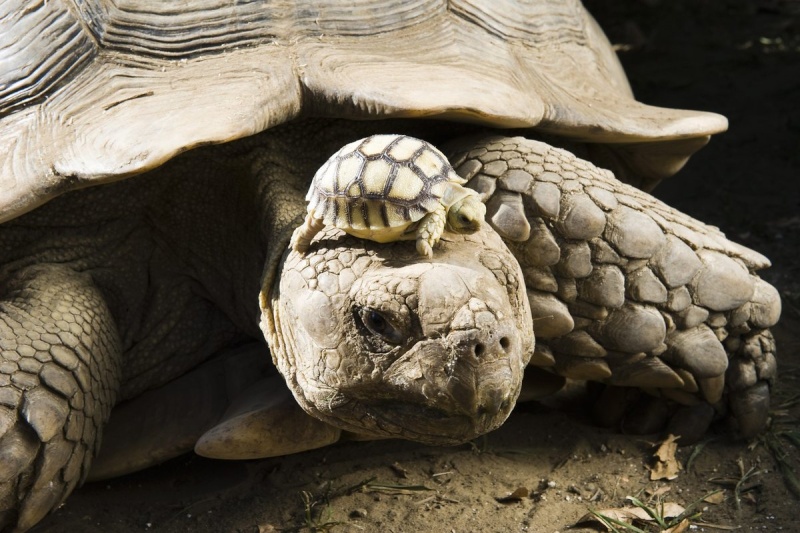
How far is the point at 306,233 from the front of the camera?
2.38m

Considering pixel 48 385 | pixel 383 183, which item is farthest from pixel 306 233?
pixel 48 385

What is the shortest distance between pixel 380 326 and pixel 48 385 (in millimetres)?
1050

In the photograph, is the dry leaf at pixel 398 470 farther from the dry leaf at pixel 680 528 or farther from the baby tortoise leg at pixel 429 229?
the baby tortoise leg at pixel 429 229

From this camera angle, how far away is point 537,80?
3.22 m

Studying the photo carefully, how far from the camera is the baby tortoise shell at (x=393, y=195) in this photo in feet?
7.02

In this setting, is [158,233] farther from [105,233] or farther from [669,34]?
[669,34]

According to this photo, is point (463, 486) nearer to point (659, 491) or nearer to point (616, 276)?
point (659, 491)

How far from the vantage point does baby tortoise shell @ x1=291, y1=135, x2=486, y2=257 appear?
2.14 m

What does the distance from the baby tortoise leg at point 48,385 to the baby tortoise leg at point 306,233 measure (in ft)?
2.57

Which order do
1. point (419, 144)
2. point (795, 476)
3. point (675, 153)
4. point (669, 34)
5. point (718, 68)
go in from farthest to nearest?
point (669, 34)
point (718, 68)
point (675, 153)
point (795, 476)
point (419, 144)

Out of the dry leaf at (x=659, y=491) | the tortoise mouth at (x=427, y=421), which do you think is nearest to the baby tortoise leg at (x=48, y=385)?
the tortoise mouth at (x=427, y=421)

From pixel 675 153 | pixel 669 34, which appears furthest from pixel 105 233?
pixel 669 34

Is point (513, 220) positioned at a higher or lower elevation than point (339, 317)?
lower

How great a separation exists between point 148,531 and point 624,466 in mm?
1501
